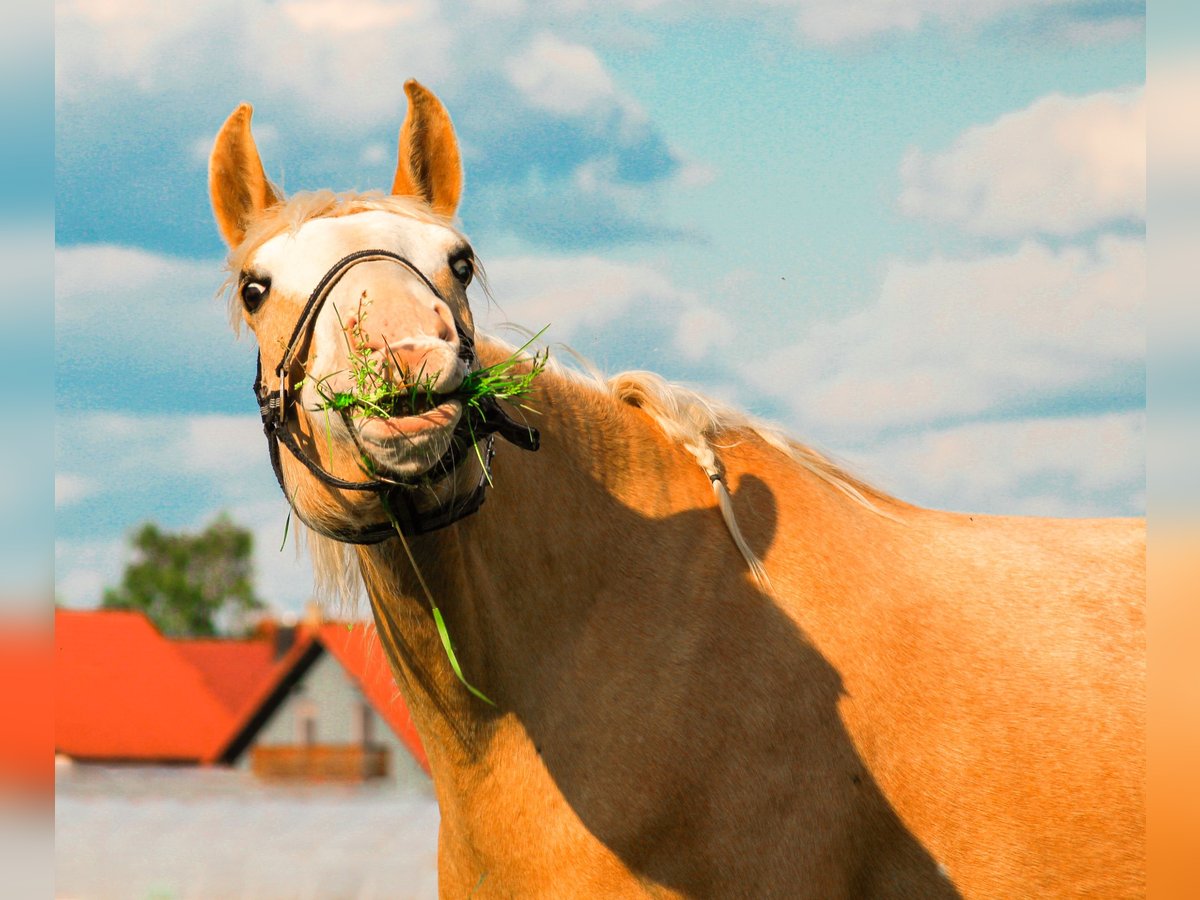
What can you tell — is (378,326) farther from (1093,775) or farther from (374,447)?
(1093,775)

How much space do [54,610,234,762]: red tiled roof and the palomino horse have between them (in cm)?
2429

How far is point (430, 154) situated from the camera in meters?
3.89

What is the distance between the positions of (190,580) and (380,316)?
64.7 m

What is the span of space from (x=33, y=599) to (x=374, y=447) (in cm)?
113

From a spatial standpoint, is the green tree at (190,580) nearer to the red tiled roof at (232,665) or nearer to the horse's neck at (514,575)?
the red tiled roof at (232,665)

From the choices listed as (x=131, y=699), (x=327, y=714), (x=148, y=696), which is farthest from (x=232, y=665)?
(x=327, y=714)


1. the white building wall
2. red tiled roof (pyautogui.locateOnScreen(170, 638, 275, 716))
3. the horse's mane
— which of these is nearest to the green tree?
red tiled roof (pyautogui.locateOnScreen(170, 638, 275, 716))

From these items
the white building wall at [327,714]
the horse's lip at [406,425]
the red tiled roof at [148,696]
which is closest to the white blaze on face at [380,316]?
the horse's lip at [406,425]

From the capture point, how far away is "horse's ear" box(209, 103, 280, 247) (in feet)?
12.4

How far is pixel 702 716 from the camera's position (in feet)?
11.8

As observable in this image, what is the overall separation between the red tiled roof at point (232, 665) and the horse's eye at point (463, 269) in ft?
96.5

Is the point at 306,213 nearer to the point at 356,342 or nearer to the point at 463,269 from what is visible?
the point at 463,269

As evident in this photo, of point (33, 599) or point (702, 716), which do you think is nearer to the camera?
point (33, 599)

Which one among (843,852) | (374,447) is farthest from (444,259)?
(843,852)
